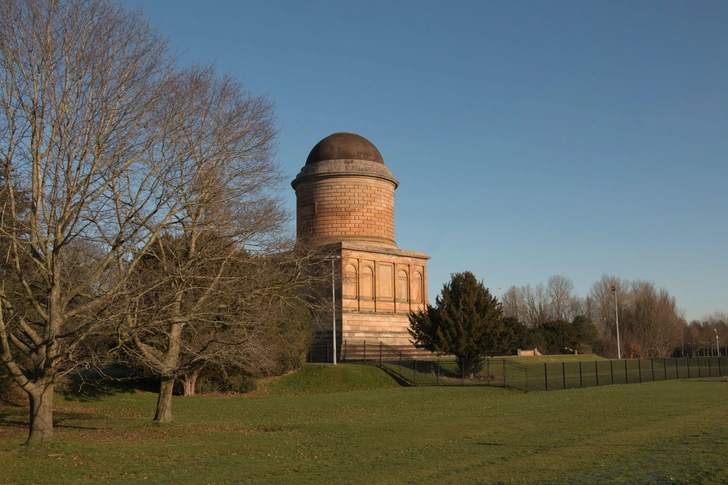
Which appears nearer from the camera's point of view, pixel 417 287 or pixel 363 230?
pixel 363 230

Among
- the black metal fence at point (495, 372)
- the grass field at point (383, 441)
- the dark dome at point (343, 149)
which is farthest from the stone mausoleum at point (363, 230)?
the grass field at point (383, 441)

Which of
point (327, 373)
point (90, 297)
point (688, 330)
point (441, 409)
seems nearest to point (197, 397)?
point (327, 373)

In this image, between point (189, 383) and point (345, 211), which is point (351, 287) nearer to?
point (345, 211)

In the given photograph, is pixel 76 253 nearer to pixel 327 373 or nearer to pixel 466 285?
pixel 327 373

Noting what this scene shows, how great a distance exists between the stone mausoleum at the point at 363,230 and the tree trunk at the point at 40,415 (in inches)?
1080

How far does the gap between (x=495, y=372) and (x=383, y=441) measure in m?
23.5

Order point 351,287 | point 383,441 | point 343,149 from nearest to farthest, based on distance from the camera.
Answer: point 383,441 → point 351,287 → point 343,149

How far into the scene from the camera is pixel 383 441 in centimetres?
1659

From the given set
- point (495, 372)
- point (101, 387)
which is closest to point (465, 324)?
point (495, 372)

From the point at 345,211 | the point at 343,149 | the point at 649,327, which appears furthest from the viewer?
the point at 649,327

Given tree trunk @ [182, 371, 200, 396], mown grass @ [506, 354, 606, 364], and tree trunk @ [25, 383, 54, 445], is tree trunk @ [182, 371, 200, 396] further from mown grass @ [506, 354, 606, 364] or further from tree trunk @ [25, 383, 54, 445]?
mown grass @ [506, 354, 606, 364]

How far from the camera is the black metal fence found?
1387 inches

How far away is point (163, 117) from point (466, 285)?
24.6 metres

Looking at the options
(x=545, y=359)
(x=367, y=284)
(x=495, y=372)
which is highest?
(x=367, y=284)
